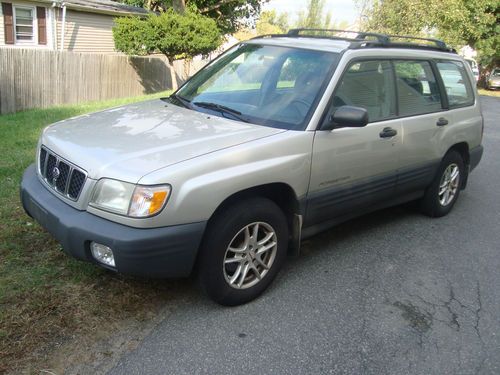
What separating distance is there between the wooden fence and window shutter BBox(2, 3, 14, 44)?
12.5 ft

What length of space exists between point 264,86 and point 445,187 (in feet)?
8.79

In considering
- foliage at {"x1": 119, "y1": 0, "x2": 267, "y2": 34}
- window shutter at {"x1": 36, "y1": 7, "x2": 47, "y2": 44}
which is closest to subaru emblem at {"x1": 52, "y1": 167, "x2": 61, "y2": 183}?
window shutter at {"x1": 36, "y1": 7, "x2": 47, "y2": 44}

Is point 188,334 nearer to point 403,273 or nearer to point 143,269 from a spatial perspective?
point 143,269

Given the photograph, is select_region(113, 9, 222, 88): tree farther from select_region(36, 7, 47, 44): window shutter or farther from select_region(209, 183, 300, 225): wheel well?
select_region(209, 183, 300, 225): wheel well

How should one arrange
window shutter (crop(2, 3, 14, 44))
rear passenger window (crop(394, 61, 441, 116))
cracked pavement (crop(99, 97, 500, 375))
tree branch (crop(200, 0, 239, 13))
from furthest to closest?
1. tree branch (crop(200, 0, 239, 13))
2. window shutter (crop(2, 3, 14, 44))
3. rear passenger window (crop(394, 61, 441, 116))
4. cracked pavement (crop(99, 97, 500, 375))

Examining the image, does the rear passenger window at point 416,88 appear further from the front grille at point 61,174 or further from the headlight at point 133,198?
the front grille at point 61,174

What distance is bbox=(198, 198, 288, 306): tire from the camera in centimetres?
324

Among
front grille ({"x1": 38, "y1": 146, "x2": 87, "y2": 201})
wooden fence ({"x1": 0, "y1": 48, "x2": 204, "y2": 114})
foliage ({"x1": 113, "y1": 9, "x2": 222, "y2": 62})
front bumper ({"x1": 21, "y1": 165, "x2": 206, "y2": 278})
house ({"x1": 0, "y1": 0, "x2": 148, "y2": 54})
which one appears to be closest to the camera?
front bumper ({"x1": 21, "y1": 165, "x2": 206, "y2": 278})

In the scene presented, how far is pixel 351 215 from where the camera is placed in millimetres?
4398

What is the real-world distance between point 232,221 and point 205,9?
19599mm

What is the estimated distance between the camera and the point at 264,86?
4.20 meters

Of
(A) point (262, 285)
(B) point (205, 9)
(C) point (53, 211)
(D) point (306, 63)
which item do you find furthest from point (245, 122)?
(B) point (205, 9)

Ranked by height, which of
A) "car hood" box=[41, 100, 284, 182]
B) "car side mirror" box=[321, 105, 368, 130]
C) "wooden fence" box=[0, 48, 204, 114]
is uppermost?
"car side mirror" box=[321, 105, 368, 130]

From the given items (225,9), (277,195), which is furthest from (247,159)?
(225,9)
